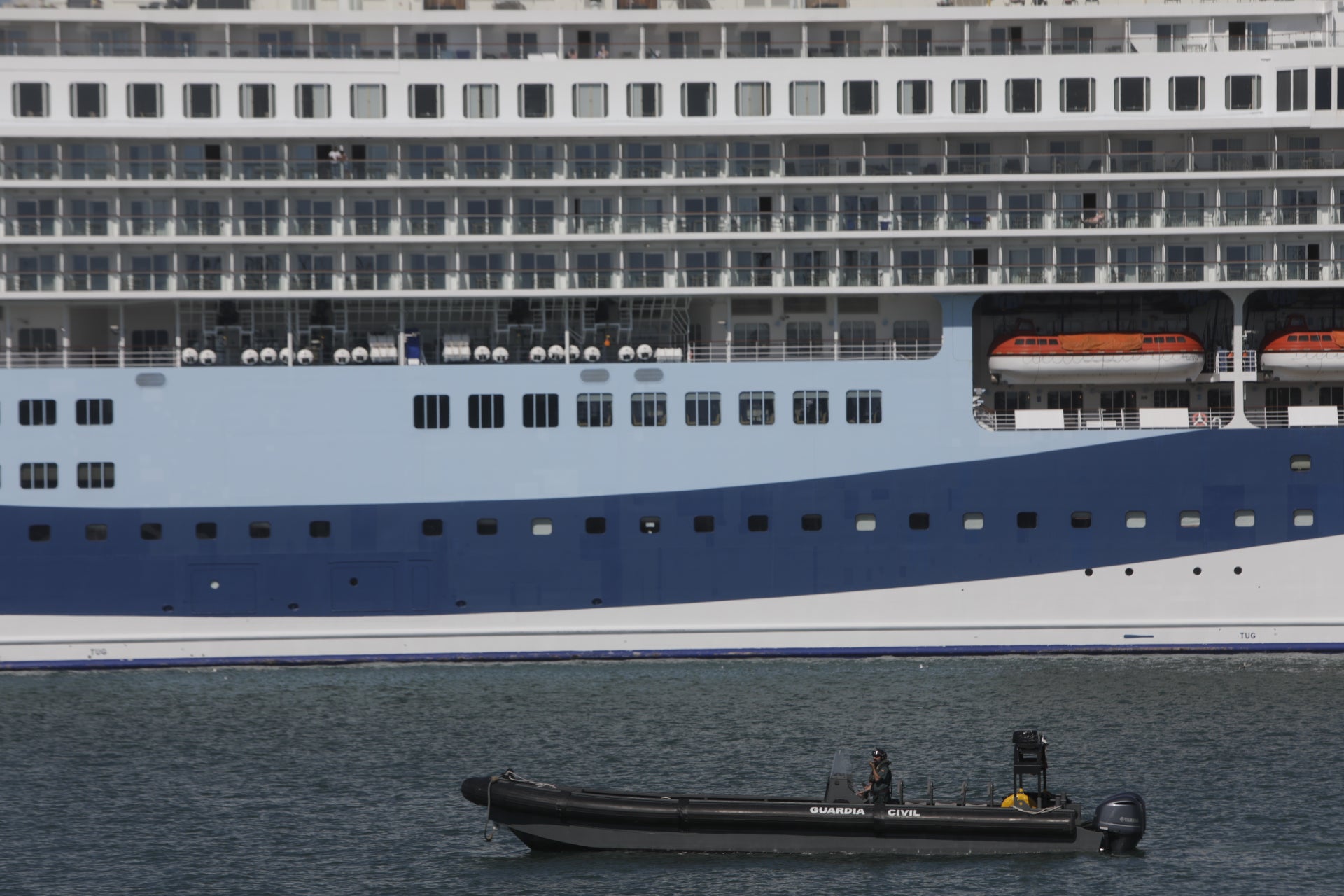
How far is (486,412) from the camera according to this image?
2953 centimetres

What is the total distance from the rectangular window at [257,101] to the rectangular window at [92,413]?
5830 millimetres

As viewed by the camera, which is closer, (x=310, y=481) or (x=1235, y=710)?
(x=1235, y=710)

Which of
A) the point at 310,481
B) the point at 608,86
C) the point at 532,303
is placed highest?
the point at 608,86

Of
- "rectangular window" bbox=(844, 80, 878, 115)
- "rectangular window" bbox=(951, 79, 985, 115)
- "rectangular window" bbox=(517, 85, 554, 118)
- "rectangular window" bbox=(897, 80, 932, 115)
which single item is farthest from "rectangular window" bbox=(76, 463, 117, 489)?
"rectangular window" bbox=(951, 79, 985, 115)

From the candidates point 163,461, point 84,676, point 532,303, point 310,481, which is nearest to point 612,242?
point 532,303

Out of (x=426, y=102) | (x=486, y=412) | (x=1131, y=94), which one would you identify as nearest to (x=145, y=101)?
(x=426, y=102)

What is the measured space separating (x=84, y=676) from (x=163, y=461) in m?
3.86

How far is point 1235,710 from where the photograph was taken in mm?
24672

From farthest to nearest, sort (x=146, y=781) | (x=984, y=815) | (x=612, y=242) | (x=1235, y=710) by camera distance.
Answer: (x=612, y=242)
(x=1235, y=710)
(x=146, y=781)
(x=984, y=815)

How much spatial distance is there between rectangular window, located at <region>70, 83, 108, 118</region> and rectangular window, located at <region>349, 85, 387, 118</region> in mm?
4437

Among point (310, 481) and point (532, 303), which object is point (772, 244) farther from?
point (310, 481)

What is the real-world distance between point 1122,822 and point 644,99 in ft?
55.0

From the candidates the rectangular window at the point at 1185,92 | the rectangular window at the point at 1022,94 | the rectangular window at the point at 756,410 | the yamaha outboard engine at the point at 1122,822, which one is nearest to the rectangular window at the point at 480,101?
the rectangular window at the point at 756,410

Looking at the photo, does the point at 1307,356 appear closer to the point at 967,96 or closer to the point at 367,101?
the point at 967,96
